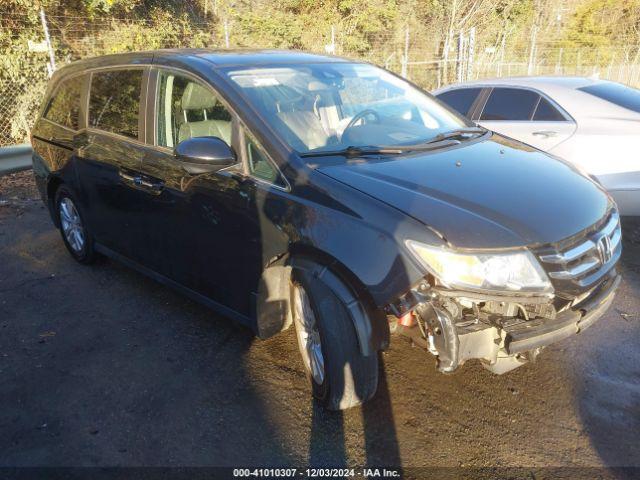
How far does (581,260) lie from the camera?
2.44m

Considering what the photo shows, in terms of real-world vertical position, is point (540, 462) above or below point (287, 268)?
below

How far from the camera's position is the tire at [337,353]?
252 cm

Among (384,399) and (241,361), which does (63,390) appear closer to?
(241,361)

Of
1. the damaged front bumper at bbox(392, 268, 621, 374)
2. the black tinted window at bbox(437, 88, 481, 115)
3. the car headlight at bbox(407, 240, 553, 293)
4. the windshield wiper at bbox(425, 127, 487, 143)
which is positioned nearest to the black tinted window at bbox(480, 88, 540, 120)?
the black tinted window at bbox(437, 88, 481, 115)

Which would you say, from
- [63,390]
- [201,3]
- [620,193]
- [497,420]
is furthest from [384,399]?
[201,3]

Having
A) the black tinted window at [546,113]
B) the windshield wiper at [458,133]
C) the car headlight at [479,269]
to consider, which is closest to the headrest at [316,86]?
the windshield wiper at [458,133]

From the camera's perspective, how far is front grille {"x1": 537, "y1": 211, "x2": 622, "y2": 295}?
2.32 metres

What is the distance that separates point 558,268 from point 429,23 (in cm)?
1842

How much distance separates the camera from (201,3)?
47.5 ft

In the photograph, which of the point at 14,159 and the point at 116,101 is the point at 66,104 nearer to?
the point at 116,101

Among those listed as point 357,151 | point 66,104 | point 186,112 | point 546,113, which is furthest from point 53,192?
point 546,113

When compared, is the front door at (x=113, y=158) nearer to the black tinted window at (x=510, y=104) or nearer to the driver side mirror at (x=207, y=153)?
the driver side mirror at (x=207, y=153)

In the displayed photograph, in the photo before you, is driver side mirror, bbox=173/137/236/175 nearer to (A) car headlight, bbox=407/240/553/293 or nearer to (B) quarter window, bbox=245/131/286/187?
(B) quarter window, bbox=245/131/286/187

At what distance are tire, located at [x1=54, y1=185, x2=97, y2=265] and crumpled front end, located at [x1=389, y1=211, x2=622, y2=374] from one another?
127 inches
